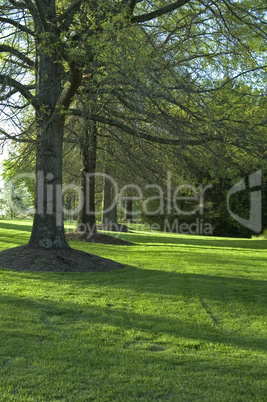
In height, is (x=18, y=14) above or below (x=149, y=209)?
above

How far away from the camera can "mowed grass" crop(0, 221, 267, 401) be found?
3.60 meters

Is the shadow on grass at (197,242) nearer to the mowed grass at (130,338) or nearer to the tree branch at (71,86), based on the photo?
the tree branch at (71,86)

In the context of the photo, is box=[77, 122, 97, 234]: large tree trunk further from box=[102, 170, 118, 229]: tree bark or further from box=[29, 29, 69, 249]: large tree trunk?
box=[29, 29, 69, 249]: large tree trunk

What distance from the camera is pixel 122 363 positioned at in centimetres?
414

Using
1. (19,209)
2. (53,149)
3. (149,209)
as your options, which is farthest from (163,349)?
(19,209)

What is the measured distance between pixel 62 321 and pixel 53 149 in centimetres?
596

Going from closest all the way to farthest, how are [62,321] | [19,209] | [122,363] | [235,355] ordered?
[122,363], [235,355], [62,321], [19,209]

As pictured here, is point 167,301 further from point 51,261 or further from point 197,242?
point 197,242

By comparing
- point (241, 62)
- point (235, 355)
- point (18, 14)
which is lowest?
point (235, 355)

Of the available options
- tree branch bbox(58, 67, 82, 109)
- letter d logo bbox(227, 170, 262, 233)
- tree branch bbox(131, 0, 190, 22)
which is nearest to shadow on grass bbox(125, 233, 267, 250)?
letter d logo bbox(227, 170, 262, 233)

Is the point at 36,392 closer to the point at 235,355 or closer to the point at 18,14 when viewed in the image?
the point at 235,355

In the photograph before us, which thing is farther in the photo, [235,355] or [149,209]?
[149,209]

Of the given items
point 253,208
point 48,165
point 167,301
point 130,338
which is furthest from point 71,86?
point 253,208

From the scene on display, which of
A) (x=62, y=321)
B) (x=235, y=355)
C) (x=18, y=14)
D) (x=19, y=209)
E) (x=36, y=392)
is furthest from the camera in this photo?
(x=19, y=209)
